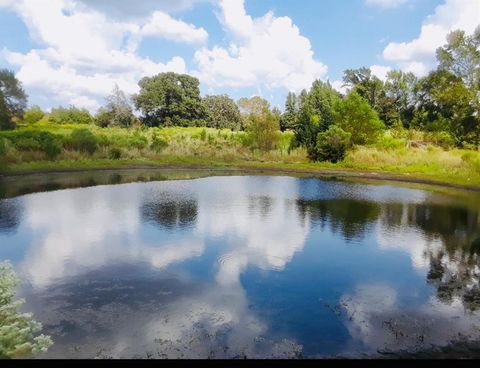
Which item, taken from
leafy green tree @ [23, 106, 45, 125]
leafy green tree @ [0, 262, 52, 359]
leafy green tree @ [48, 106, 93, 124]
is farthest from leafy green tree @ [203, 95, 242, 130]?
leafy green tree @ [0, 262, 52, 359]

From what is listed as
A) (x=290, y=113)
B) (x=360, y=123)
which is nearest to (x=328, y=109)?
(x=360, y=123)

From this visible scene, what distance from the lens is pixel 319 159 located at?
29844 millimetres

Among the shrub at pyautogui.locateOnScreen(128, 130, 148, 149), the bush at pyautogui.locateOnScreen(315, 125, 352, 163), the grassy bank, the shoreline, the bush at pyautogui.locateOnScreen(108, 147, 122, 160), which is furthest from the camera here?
the shrub at pyautogui.locateOnScreen(128, 130, 148, 149)

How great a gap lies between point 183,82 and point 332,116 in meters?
31.8

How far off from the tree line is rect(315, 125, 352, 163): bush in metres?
0.06

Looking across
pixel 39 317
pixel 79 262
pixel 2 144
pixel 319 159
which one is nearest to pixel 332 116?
pixel 319 159

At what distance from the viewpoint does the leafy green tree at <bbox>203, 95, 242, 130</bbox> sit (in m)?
61.2

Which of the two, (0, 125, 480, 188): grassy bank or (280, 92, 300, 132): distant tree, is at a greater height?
(280, 92, 300, 132): distant tree

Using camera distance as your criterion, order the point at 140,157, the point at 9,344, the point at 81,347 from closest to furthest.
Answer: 1. the point at 9,344
2. the point at 81,347
3. the point at 140,157

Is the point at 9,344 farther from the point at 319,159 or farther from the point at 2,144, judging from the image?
the point at 319,159

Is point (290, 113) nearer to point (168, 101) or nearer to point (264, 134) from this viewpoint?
point (168, 101)

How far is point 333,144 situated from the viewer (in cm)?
2920

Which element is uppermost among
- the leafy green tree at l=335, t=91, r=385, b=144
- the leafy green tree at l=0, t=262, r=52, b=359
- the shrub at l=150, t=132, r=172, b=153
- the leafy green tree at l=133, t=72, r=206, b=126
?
the leafy green tree at l=133, t=72, r=206, b=126

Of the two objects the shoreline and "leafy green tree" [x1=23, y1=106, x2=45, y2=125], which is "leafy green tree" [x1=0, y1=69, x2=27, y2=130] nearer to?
"leafy green tree" [x1=23, y1=106, x2=45, y2=125]
